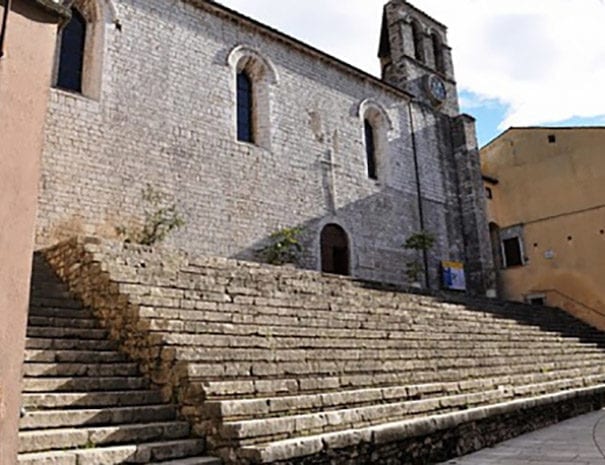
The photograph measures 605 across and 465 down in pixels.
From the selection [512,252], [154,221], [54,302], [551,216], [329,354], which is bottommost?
[329,354]

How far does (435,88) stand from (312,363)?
17.4 meters

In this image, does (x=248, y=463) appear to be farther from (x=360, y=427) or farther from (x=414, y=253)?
(x=414, y=253)

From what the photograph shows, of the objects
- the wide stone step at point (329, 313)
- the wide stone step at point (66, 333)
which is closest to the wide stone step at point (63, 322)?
the wide stone step at point (66, 333)

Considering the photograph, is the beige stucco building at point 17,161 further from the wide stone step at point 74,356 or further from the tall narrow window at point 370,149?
the tall narrow window at point 370,149

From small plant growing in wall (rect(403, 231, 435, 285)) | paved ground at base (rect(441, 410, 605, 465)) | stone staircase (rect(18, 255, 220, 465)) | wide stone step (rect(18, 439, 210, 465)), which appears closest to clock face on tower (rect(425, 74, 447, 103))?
small plant growing in wall (rect(403, 231, 435, 285))

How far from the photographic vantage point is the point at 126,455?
4.37 metres

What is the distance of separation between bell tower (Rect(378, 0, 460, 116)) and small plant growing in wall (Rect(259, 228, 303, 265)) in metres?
9.21

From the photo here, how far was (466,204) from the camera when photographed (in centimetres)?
2002

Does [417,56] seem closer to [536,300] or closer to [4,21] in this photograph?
[536,300]

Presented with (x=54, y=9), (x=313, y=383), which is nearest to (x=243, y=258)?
(x=313, y=383)

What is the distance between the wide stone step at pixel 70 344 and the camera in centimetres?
586

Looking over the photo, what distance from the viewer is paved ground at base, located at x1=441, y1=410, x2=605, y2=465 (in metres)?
5.88

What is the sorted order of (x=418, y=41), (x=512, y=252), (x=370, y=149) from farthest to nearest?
(x=418, y=41), (x=512, y=252), (x=370, y=149)

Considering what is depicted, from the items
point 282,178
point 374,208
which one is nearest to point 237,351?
point 282,178
